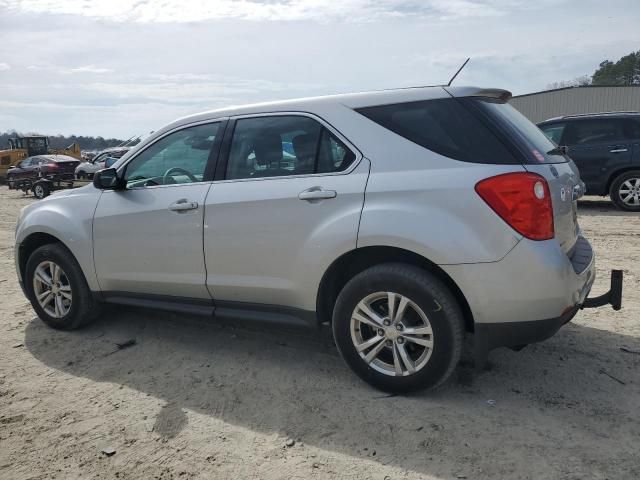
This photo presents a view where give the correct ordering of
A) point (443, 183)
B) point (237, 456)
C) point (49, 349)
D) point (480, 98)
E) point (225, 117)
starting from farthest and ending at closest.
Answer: point (49, 349), point (225, 117), point (480, 98), point (443, 183), point (237, 456)

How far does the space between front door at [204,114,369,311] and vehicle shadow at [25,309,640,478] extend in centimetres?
54

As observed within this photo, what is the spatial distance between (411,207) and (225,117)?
164 centimetres

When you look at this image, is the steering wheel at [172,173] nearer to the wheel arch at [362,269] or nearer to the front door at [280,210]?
the front door at [280,210]

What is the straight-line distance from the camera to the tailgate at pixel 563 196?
2.98 metres

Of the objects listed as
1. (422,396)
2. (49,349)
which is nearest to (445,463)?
(422,396)

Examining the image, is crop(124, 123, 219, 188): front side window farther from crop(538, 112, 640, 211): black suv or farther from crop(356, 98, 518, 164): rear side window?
crop(538, 112, 640, 211): black suv

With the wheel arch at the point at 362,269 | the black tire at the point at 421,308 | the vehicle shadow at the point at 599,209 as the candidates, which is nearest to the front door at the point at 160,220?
the wheel arch at the point at 362,269

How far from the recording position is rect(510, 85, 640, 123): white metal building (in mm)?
31875

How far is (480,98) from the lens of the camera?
10.6 feet

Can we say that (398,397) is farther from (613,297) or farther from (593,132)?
(593,132)

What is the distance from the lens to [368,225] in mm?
3160

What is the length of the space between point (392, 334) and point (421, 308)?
0.26 metres

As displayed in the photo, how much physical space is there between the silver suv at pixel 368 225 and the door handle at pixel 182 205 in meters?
0.02

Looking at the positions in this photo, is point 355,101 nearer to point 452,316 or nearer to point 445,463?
point 452,316
